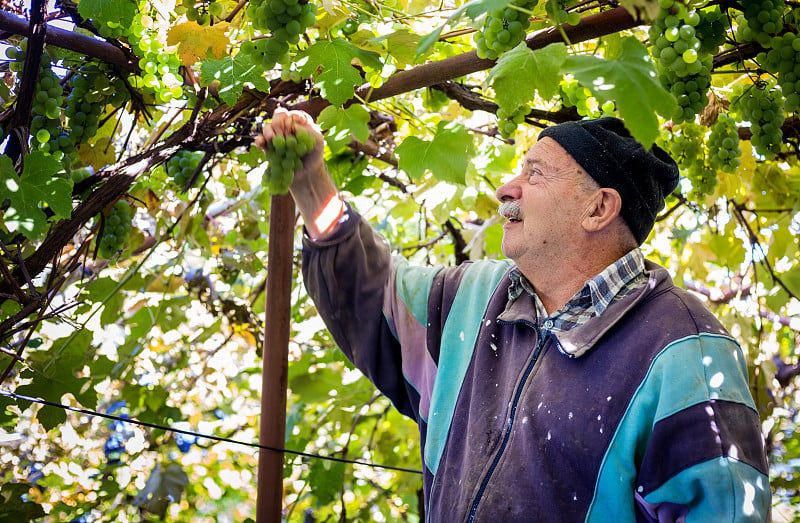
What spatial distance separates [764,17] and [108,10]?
142cm

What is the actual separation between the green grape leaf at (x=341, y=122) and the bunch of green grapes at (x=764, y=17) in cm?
87

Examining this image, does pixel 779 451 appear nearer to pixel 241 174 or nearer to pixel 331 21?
pixel 241 174

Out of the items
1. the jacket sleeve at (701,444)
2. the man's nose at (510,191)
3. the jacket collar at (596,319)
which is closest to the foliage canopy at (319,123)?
the man's nose at (510,191)

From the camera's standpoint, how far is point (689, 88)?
160 cm

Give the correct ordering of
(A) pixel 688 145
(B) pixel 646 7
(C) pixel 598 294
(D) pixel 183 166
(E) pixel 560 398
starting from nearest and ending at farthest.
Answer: (B) pixel 646 7, (E) pixel 560 398, (C) pixel 598 294, (A) pixel 688 145, (D) pixel 183 166

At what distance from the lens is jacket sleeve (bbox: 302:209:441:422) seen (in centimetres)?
191

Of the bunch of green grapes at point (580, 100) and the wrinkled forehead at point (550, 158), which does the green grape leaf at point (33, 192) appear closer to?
the wrinkled forehead at point (550, 158)

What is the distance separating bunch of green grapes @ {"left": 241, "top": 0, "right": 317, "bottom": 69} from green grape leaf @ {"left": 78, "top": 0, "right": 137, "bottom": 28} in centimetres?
34

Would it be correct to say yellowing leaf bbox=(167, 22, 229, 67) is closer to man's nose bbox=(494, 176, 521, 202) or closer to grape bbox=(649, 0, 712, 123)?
man's nose bbox=(494, 176, 521, 202)

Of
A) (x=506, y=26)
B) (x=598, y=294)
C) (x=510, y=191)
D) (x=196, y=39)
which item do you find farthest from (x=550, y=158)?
(x=196, y=39)

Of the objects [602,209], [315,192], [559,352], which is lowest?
[559,352]

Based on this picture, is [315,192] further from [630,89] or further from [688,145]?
[688,145]

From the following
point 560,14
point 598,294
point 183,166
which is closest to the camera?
point 560,14

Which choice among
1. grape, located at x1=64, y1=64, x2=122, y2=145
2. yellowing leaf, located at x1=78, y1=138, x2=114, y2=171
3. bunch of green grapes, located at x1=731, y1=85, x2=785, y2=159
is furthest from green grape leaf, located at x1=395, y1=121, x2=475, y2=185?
yellowing leaf, located at x1=78, y1=138, x2=114, y2=171
